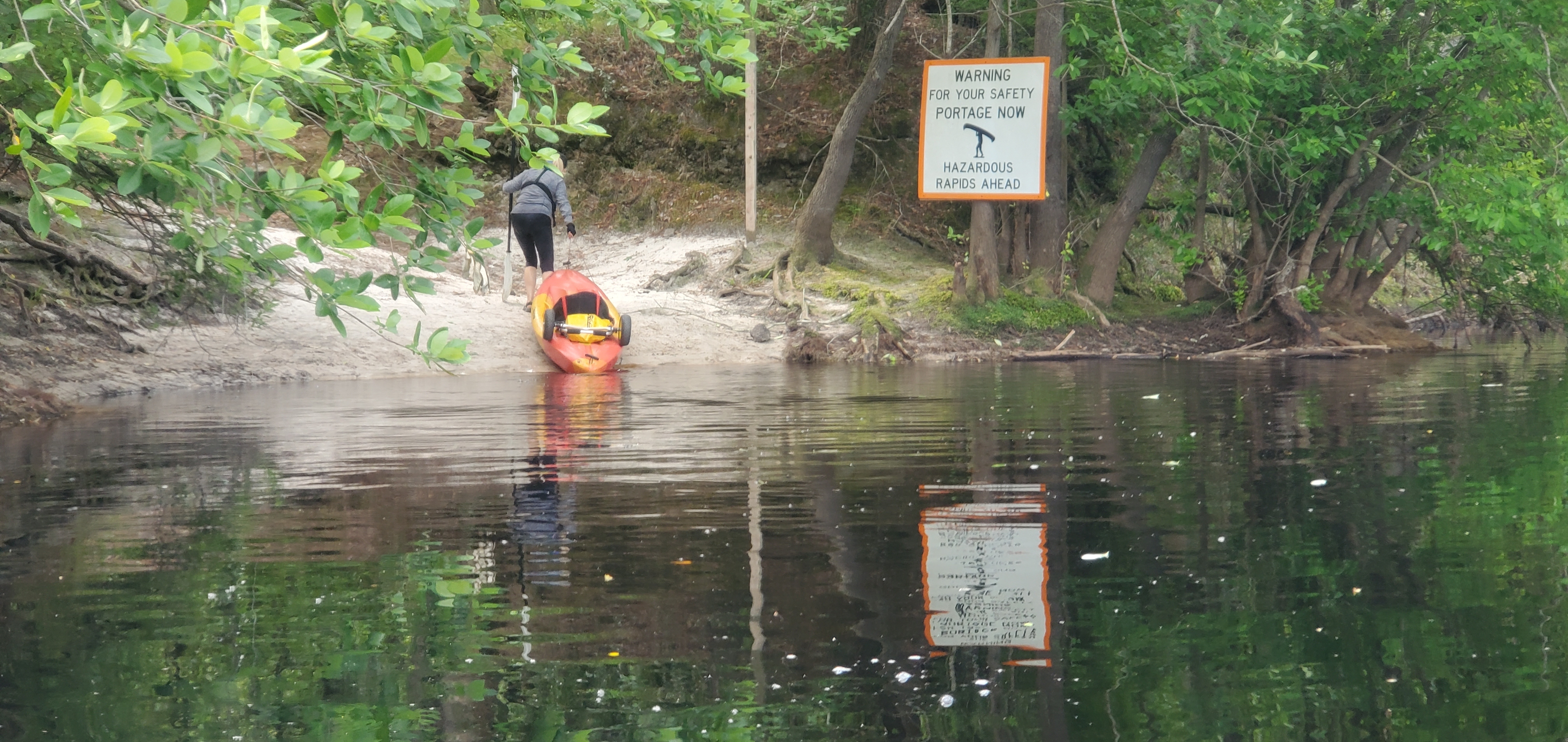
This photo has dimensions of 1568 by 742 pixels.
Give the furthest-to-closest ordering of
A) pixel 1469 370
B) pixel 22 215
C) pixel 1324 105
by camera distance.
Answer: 1. pixel 1324 105
2. pixel 1469 370
3. pixel 22 215

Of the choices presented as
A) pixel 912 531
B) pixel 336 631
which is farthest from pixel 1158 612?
pixel 336 631

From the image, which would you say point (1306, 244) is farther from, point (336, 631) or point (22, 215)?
point (336, 631)

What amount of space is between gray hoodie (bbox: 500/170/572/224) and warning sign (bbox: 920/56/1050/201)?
557 centimetres

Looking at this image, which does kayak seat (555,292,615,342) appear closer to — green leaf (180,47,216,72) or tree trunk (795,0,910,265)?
tree trunk (795,0,910,265)

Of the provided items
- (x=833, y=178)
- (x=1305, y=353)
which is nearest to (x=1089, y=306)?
(x=1305, y=353)

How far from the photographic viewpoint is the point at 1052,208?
2272 cm

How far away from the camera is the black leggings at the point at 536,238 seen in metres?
19.4

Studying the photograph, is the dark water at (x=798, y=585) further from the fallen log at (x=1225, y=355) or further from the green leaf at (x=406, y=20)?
the fallen log at (x=1225, y=355)

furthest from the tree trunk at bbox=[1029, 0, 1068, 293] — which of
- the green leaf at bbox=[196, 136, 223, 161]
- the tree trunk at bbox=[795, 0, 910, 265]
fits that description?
the green leaf at bbox=[196, 136, 223, 161]

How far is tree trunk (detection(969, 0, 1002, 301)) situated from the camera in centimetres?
2191

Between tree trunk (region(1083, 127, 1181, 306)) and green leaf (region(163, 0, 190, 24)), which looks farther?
tree trunk (region(1083, 127, 1181, 306))

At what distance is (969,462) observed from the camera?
884cm

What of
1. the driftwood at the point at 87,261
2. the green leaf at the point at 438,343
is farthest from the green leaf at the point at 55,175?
the driftwood at the point at 87,261

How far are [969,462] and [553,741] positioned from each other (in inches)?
212
